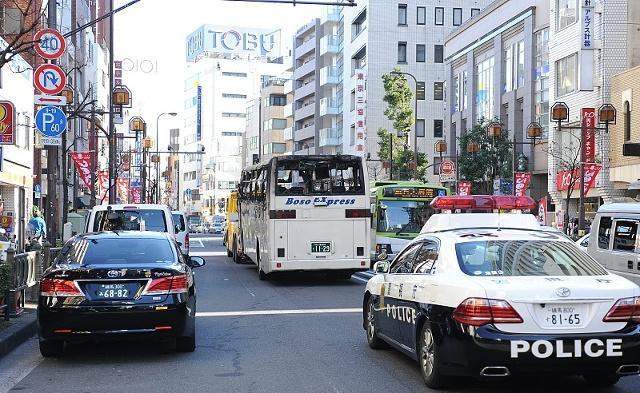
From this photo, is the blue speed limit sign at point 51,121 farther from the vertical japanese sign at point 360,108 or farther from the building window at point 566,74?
the vertical japanese sign at point 360,108

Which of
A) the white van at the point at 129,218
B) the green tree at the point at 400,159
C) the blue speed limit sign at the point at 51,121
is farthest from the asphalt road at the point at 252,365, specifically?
the green tree at the point at 400,159

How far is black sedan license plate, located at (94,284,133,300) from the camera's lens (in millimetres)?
10227

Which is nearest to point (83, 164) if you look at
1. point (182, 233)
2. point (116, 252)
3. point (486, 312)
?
point (182, 233)

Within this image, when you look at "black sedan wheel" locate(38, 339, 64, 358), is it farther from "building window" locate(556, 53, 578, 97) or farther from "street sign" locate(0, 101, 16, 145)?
"building window" locate(556, 53, 578, 97)

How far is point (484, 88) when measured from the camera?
2613 inches

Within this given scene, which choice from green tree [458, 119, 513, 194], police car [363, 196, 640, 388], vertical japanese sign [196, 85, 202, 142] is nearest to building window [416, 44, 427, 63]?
green tree [458, 119, 513, 194]

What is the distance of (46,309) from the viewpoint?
1021 centimetres

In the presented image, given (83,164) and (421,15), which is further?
(421,15)

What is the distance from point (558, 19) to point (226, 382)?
144 feet

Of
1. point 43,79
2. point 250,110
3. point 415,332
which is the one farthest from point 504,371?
point 250,110

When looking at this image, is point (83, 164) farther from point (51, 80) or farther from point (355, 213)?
point (355, 213)

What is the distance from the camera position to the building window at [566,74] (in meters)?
47.1

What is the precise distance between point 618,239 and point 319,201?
374 inches

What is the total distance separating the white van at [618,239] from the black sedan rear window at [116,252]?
21.6 feet
